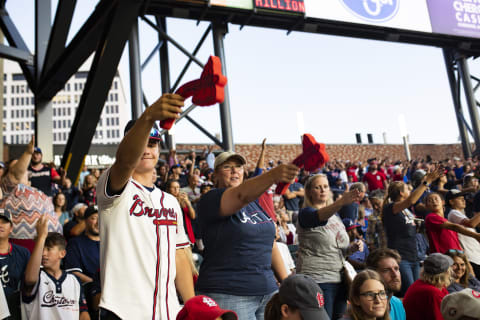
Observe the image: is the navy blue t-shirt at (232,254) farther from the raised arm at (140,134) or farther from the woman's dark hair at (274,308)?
the raised arm at (140,134)

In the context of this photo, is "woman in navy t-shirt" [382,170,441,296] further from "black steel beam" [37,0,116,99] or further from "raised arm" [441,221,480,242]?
"black steel beam" [37,0,116,99]

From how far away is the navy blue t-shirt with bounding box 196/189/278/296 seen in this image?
227cm

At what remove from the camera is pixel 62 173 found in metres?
6.92

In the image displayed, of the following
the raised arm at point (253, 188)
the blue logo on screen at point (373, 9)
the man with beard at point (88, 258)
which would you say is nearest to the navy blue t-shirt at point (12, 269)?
the man with beard at point (88, 258)

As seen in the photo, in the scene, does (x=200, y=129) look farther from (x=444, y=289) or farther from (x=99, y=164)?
(x=444, y=289)

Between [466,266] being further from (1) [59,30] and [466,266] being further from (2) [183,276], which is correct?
(1) [59,30]

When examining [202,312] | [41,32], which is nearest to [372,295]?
[202,312]

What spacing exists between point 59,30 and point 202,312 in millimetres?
7303

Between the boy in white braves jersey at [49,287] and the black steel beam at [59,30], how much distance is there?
199 inches

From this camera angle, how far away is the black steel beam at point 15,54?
7802 millimetres

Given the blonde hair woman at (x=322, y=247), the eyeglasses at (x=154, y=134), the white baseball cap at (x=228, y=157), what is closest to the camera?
the eyeglasses at (x=154, y=134)

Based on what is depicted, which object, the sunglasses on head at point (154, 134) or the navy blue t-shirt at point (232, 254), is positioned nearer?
the sunglasses on head at point (154, 134)

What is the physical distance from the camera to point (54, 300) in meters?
3.40

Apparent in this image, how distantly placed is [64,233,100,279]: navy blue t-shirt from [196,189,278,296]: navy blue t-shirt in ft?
6.96
